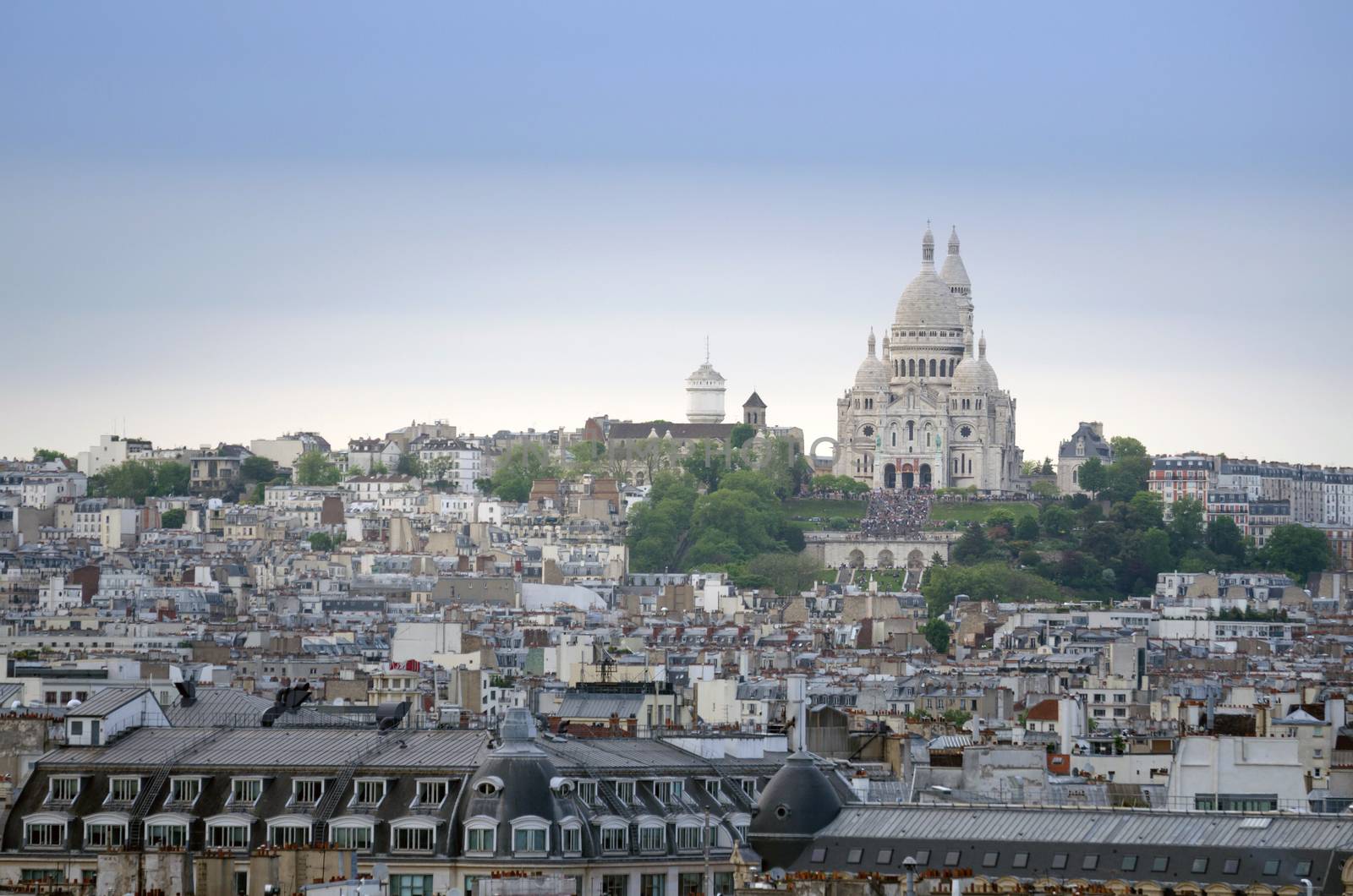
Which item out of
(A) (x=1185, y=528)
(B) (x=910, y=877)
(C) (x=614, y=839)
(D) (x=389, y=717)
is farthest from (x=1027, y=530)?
(B) (x=910, y=877)

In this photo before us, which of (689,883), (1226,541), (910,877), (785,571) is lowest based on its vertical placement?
(689,883)

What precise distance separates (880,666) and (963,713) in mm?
23882

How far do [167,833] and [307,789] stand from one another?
1467 mm

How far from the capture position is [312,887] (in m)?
34.0

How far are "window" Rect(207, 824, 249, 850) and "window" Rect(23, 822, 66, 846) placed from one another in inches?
55.4

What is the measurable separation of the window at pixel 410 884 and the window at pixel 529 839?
2.84 ft

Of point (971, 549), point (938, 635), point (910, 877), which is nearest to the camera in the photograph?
point (910, 877)

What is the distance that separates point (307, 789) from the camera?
40.9m

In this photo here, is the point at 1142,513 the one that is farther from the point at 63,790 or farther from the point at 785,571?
the point at 63,790

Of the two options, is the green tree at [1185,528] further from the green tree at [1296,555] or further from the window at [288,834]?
the window at [288,834]

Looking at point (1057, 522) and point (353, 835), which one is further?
point (1057, 522)

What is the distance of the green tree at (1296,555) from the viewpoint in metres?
183

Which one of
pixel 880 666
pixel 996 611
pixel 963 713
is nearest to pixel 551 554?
pixel 996 611

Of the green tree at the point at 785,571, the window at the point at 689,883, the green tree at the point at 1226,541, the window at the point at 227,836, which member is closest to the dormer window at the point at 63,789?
the window at the point at 227,836
